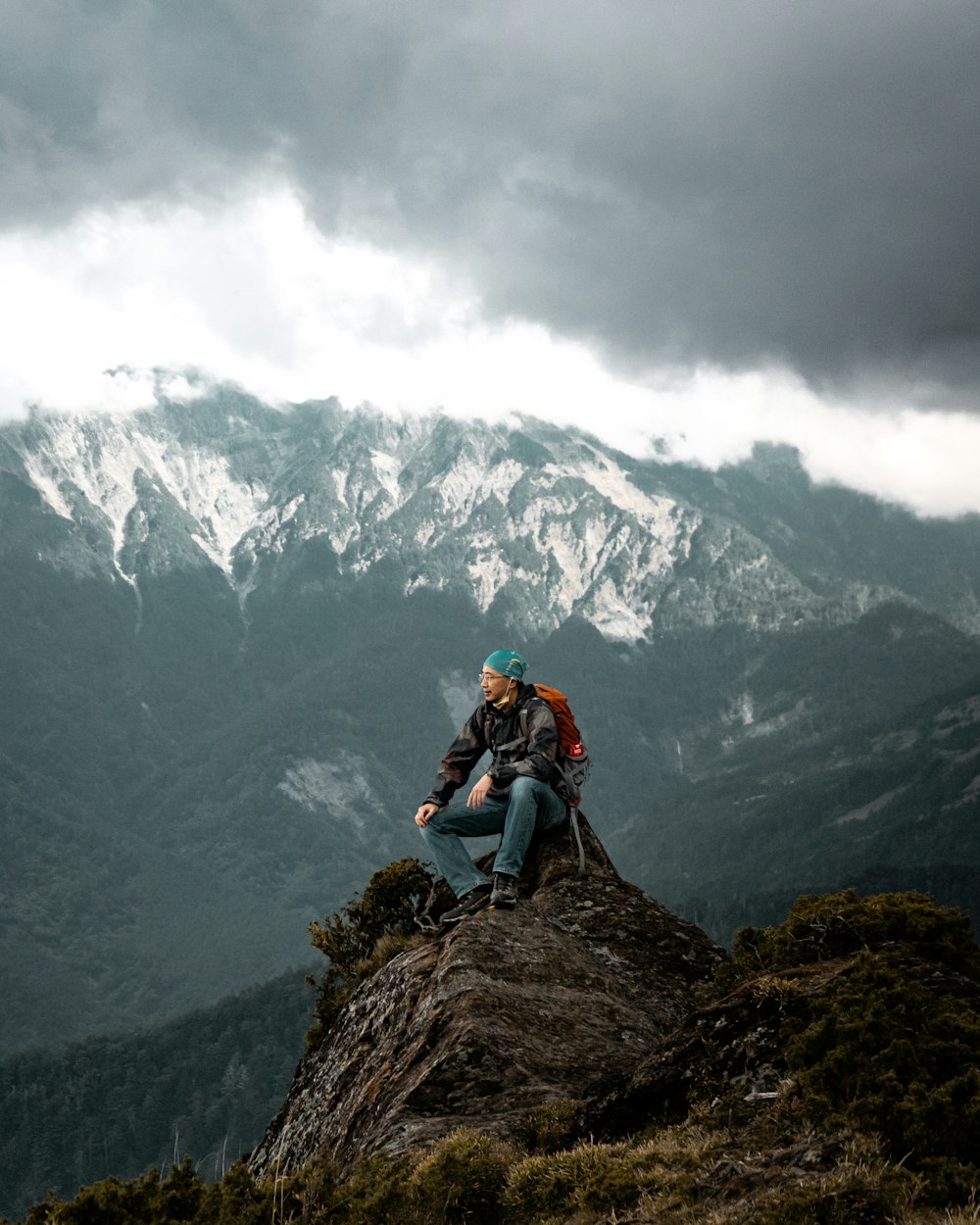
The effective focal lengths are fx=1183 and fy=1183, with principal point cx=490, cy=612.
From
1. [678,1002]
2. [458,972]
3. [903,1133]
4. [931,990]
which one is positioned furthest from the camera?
[678,1002]

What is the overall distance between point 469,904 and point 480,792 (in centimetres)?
159

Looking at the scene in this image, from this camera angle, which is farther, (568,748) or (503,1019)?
(568,748)

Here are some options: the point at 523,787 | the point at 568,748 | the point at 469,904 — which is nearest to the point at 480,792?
the point at 523,787

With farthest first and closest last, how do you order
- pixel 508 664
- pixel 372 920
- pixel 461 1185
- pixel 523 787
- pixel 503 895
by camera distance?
pixel 372 920, pixel 508 664, pixel 523 787, pixel 503 895, pixel 461 1185

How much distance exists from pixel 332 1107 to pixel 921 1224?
8.48m

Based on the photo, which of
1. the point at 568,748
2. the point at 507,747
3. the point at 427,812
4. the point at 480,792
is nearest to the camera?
the point at 480,792

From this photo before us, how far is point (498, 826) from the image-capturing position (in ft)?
59.7

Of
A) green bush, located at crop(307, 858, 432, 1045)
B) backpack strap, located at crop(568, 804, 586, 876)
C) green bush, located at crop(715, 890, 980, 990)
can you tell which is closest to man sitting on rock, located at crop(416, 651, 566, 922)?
backpack strap, located at crop(568, 804, 586, 876)

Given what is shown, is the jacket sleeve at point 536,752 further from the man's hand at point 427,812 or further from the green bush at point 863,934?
the green bush at point 863,934

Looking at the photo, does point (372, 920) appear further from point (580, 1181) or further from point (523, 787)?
point (580, 1181)

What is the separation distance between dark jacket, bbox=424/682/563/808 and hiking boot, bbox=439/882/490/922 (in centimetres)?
137

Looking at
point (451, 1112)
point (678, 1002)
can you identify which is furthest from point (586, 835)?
point (451, 1112)

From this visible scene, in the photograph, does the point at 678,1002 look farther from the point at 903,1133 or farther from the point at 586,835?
the point at 903,1133

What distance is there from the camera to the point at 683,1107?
979cm
